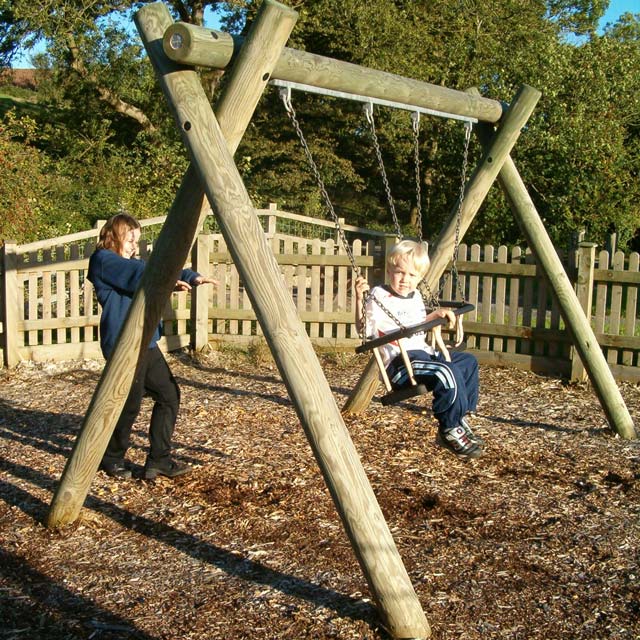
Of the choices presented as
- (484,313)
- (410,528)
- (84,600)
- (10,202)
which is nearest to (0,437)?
(84,600)

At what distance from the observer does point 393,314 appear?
455cm

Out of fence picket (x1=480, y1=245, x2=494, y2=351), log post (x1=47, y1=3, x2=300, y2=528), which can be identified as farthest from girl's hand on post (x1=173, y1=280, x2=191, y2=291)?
fence picket (x1=480, y1=245, x2=494, y2=351)

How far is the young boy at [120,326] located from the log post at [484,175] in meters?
1.84

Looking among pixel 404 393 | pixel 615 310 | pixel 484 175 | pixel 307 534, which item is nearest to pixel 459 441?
pixel 404 393

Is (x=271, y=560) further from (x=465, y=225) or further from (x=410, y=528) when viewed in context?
(x=465, y=225)

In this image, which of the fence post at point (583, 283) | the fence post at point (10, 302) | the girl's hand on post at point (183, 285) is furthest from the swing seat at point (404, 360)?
the fence post at point (10, 302)

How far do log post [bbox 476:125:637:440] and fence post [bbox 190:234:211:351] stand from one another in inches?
156

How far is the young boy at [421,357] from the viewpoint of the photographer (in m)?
4.45

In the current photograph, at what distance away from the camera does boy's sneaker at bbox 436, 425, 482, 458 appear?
4.50 metres

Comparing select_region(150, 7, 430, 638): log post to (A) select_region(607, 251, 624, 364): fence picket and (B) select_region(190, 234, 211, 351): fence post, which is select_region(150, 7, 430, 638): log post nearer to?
(A) select_region(607, 251, 624, 364): fence picket

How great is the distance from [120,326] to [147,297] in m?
0.64

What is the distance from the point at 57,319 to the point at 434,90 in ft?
15.8

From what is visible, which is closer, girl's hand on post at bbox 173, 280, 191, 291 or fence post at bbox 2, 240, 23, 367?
girl's hand on post at bbox 173, 280, 191, 291

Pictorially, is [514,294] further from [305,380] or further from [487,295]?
[305,380]
